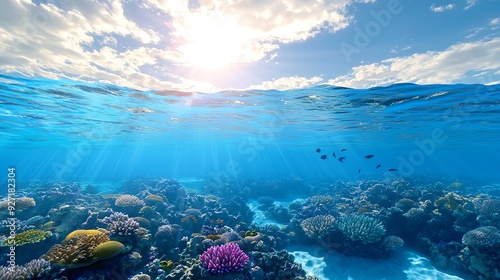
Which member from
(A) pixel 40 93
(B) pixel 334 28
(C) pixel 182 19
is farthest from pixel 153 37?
(A) pixel 40 93

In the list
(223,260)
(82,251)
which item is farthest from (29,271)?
(223,260)

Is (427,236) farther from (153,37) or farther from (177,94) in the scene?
(177,94)

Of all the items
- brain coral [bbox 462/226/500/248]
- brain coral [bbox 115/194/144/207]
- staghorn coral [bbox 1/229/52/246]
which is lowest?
brain coral [bbox 115/194/144/207]

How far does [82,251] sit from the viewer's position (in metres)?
5.85

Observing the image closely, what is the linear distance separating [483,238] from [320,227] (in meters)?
5.98

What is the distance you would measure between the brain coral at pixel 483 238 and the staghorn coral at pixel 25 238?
15.7m

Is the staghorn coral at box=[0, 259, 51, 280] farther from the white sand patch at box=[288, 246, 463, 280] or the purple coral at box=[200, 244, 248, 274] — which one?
the white sand patch at box=[288, 246, 463, 280]

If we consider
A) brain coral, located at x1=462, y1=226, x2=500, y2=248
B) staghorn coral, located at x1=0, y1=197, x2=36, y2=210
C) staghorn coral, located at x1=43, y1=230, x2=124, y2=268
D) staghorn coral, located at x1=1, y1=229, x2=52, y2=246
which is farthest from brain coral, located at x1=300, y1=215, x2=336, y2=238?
staghorn coral, located at x1=0, y1=197, x2=36, y2=210

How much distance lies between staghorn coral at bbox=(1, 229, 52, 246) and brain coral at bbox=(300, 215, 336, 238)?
35.4 ft

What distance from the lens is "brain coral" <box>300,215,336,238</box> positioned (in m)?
11.3

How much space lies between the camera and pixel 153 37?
32.8 feet

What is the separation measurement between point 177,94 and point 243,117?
10384 mm

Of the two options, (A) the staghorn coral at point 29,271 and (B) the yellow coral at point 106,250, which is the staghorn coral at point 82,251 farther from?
(A) the staghorn coral at point 29,271

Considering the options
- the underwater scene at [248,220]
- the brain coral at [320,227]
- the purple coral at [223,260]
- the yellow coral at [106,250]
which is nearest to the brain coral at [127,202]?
the underwater scene at [248,220]
